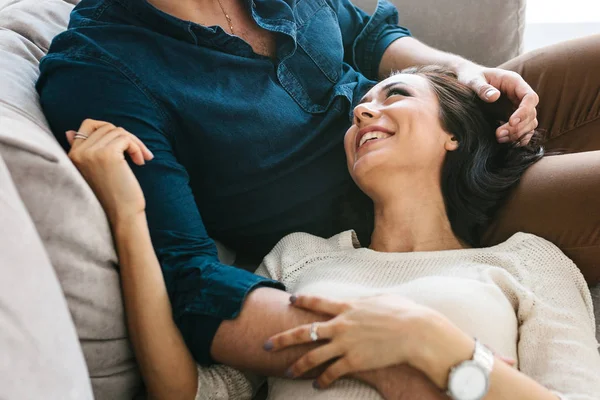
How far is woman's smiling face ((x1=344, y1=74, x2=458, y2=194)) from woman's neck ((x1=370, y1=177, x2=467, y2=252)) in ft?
0.14

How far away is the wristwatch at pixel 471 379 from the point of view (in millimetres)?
857

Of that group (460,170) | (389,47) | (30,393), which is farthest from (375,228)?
(30,393)

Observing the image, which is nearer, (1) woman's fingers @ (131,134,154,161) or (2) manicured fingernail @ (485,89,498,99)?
(1) woman's fingers @ (131,134,154,161)

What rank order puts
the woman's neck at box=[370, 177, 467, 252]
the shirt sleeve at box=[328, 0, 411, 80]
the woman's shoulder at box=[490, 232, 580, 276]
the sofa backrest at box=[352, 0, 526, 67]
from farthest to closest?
the sofa backrest at box=[352, 0, 526, 67] < the shirt sleeve at box=[328, 0, 411, 80] < the woman's neck at box=[370, 177, 467, 252] < the woman's shoulder at box=[490, 232, 580, 276]

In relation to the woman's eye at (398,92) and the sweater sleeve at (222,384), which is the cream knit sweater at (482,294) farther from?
the woman's eye at (398,92)

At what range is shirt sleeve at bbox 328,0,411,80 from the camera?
1.62 m

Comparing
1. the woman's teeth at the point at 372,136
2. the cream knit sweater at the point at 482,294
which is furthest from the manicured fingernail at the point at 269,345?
the woman's teeth at the point at 372,136

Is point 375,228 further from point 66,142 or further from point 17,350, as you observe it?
point 17,350

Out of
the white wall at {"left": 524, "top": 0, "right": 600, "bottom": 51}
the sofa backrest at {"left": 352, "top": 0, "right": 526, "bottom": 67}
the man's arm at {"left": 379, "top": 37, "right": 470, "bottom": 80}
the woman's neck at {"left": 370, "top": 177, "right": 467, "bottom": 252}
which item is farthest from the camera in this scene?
the white wall at {"left": 524, "top": 0, "right": 600, "bottom": 51}

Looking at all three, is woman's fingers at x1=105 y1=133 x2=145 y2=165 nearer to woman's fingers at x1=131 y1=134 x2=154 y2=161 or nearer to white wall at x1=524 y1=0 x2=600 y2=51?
woman's fingers at x1=131 y1=134 x2=154 y2=161

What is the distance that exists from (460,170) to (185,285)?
652 mm

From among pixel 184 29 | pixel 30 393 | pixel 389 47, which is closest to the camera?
pixel 30 393

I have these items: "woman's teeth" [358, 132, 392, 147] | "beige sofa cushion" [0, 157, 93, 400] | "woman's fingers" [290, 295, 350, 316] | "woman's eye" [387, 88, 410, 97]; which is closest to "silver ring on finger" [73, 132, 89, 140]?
"beige sofa cushion" [0, 157, 93, 400]

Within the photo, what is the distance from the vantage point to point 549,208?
121 cm
